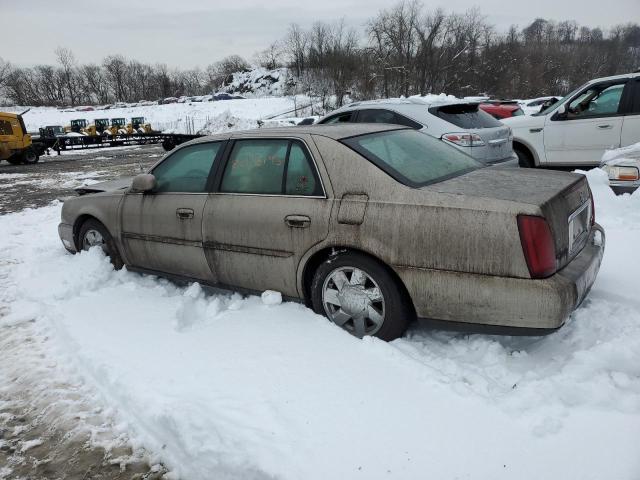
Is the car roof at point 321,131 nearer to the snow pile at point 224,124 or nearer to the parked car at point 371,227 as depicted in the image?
the parked car at point 371,227

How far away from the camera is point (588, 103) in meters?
7.50

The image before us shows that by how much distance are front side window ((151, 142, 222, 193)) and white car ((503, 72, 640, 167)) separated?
605cm

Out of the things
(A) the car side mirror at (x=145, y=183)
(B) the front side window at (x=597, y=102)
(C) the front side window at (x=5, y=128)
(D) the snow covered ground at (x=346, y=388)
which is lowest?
(D) the snow covered ground at (x=346, y=388)

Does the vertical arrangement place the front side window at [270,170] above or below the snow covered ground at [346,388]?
above

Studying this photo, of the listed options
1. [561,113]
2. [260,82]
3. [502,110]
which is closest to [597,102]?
[561,113]

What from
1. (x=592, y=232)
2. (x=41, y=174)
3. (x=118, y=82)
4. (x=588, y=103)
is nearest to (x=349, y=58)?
(x=41, y=174)

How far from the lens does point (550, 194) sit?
9.07ft

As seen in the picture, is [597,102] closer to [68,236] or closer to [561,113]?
[561,113]

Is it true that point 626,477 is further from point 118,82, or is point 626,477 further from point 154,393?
point 118,82

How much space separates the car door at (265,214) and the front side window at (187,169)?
219 millimetres

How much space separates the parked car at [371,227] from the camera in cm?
259

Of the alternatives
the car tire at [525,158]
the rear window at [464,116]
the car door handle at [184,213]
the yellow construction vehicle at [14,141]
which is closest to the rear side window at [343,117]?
the rear window at [464,116]

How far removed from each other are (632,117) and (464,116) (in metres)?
2.69

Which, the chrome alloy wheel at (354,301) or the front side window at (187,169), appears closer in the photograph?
the chrome alloy wheel at (354,301)
